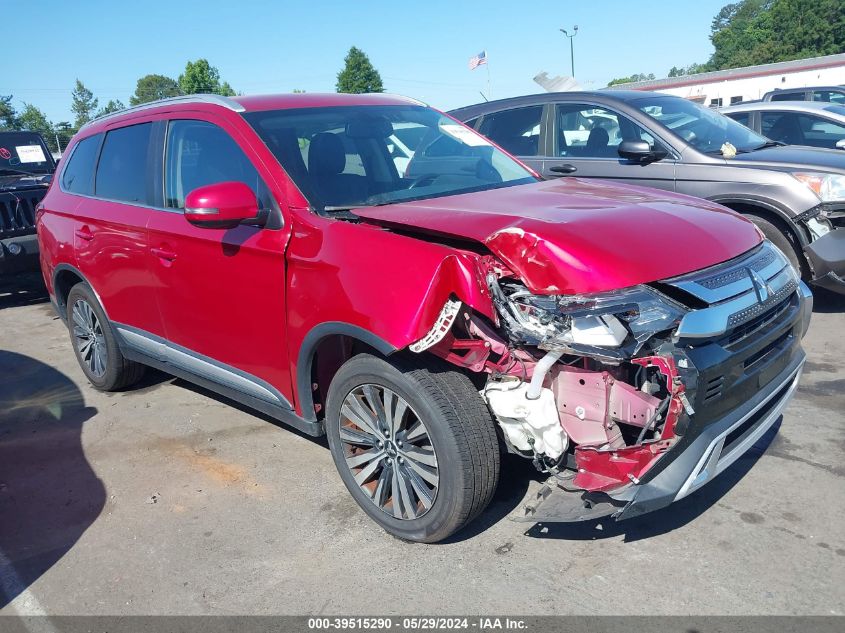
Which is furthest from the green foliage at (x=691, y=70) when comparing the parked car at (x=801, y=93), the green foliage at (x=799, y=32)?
the parked car at (x=801, y=93)

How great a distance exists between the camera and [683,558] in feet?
9.52

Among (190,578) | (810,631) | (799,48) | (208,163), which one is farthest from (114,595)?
(799,48)

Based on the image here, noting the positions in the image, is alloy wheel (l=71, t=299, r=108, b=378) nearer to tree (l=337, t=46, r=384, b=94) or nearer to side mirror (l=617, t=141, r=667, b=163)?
side mirror (l=617, t=141, r=667, b=163)

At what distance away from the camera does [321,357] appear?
3355 millimetres

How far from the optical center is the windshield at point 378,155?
3477 millimetres

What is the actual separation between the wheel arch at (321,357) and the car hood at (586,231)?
53cm

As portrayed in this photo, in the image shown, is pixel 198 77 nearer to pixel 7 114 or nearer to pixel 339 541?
pixel 7 114

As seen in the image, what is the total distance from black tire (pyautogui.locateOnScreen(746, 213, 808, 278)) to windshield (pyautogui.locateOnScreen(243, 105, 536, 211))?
2.62 m

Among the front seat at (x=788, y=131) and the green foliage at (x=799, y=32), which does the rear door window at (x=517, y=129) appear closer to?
the front seat at (x=788, y=131)

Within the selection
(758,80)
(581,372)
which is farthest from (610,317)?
(758,80)

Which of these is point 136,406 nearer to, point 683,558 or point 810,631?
point 683,558

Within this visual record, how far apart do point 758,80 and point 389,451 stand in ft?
152

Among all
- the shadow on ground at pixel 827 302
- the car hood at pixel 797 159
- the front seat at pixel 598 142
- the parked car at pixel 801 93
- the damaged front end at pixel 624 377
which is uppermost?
the parked car at pixel 801 93

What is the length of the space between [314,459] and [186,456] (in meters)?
0.79
